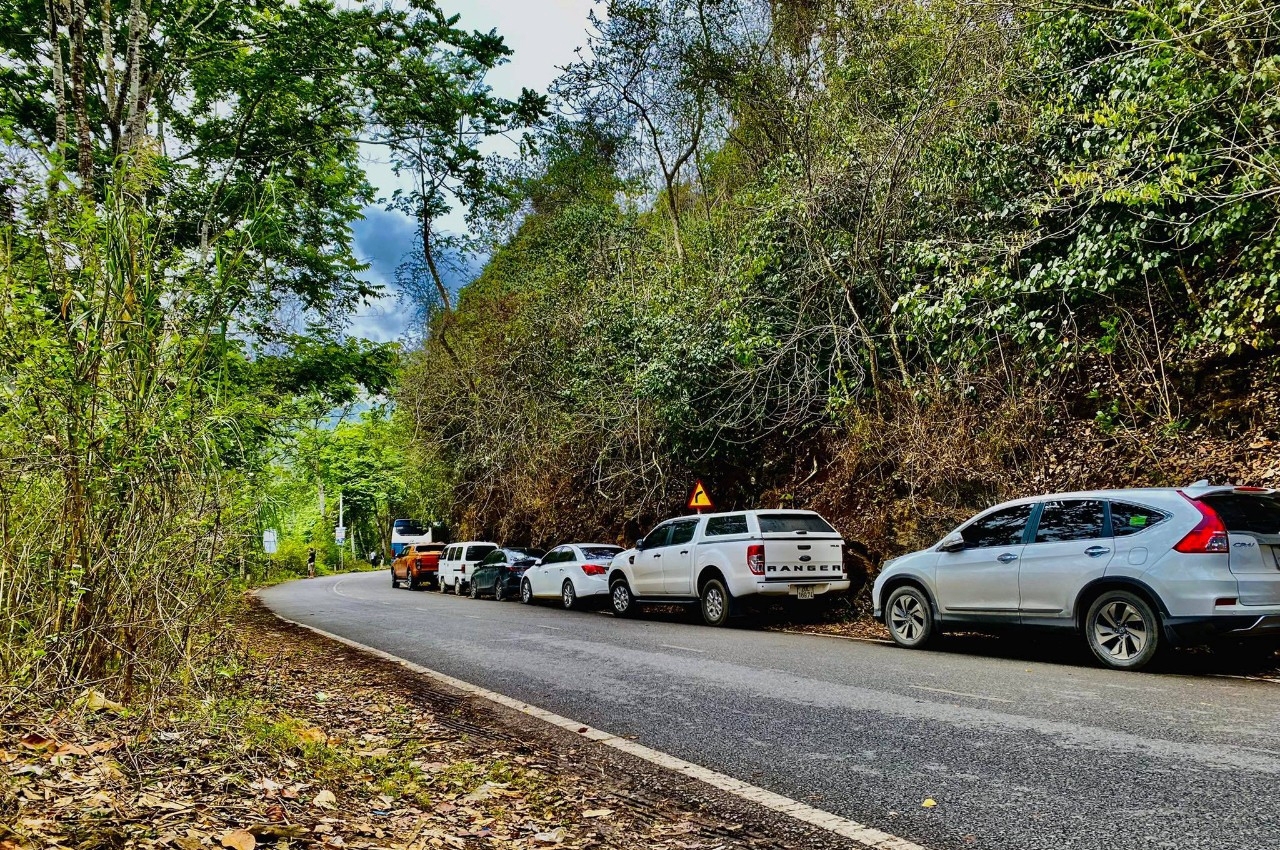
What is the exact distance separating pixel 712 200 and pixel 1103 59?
14636 millimetres

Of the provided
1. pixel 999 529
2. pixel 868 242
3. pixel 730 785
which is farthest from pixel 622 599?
pixel 730 785

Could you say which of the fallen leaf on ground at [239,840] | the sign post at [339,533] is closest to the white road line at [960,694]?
the fallen leaf on ground at [239,840]

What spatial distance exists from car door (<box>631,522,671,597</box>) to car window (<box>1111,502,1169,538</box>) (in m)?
8.46

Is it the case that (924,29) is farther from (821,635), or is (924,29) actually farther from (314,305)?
(314,305)

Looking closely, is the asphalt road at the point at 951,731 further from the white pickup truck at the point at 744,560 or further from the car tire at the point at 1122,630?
the white pickup truck at the point at 744,560

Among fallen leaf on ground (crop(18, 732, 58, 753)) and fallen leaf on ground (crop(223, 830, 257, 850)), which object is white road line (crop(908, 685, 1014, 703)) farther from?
fallen leaf on ground (crop(18, 732, 58, 753))

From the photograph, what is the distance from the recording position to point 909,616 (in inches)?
408

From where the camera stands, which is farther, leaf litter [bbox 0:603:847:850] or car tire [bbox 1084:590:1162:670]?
car tire [bbox 1084:590:1162:670]

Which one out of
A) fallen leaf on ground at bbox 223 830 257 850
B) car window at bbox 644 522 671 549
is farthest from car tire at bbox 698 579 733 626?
fallen leaf on ground at bbox 223 830 257 850

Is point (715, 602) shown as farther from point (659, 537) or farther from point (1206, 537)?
point (1206, 537)

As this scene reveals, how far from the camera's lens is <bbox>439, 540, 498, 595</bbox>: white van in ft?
87.4

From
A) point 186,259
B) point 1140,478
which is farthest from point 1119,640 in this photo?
point 186,259

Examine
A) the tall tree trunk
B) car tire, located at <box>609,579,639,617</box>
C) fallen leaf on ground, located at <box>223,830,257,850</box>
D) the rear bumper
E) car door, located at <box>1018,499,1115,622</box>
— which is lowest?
car tire, located at <box>609,579,639,617</box>

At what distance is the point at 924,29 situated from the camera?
14.0 m
